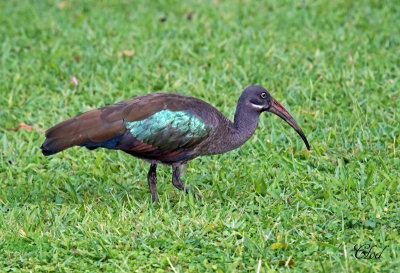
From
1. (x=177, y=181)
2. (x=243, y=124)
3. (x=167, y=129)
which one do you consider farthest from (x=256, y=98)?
(x=177, y=181)

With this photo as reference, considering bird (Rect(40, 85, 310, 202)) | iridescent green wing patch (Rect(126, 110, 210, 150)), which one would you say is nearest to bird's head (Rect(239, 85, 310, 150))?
bird (Rect(40, 85, 310, 202))

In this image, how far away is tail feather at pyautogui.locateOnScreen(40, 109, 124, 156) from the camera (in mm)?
5789

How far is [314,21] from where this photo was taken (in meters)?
9.88

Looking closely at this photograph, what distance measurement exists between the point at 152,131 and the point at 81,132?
0.61 m

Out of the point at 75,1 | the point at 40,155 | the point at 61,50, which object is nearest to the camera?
the point at 40,155

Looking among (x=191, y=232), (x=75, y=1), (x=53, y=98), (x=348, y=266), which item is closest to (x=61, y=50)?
(x=53, y=98)

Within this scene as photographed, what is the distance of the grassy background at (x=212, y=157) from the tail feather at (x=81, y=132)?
1.93 ft

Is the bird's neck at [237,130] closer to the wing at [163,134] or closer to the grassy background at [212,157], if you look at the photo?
the wing at [163,134]

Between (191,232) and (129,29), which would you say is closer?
(191,232)

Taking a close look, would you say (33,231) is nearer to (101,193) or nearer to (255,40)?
(101,193)

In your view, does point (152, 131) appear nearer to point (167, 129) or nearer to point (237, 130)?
point (167, 129)

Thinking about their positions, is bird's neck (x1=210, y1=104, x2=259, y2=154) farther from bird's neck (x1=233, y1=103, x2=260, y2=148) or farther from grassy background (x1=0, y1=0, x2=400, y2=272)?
grassy background (x1=0, y1=0, x2=400, y2=272)

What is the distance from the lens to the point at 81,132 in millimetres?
5812

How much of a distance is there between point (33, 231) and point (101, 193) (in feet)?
3.25
